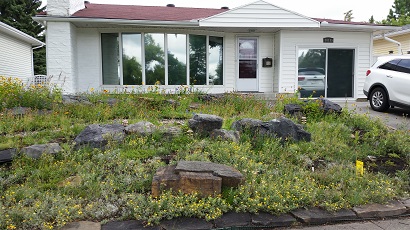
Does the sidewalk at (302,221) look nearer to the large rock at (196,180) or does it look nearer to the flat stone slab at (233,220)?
the flat stone slab at (233,220)

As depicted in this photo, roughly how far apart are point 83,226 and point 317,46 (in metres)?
11.2

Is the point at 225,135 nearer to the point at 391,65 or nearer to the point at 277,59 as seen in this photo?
the point at 391,65

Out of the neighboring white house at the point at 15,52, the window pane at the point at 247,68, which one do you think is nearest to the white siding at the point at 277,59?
the window pane at the point at 247,68

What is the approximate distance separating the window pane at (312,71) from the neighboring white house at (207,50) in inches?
1.6

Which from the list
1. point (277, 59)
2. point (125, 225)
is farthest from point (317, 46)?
point (125, 225)

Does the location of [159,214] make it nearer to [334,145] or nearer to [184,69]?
[334,145]

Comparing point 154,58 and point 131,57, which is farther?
point 154,58

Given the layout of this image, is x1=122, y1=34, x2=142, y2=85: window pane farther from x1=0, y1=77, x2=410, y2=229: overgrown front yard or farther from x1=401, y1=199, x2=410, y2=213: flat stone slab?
x1=401, y1=199, x2=410, y2=213: flat stone slab

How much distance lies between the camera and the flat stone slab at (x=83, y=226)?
3059 millimetres

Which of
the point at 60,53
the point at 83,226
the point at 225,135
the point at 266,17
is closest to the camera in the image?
the point at 83,226

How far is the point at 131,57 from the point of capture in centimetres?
1109

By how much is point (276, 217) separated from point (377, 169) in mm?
2419

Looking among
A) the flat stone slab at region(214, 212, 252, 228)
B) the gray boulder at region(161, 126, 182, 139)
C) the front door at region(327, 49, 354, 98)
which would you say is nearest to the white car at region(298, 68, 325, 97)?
the front door at region(327, 49, 354, 98)

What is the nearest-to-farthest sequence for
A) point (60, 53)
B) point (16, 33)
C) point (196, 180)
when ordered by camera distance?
point (196, 180), point (60, 53), point (16, 33)
